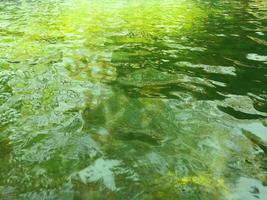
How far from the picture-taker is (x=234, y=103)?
6531mm

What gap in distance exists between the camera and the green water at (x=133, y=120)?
13.6ft

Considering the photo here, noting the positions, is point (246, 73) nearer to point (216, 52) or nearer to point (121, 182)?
point (216, 52)

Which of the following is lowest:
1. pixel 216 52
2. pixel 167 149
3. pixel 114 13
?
pixel 114 13

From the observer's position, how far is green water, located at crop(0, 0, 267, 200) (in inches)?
163

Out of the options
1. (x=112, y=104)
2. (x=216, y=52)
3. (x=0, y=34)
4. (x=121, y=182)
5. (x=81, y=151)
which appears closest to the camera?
(x=121, y=182)

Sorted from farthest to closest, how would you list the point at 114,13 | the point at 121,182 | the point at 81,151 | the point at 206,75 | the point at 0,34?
the point at 114,13 < the point at 0,34 < the point at 206,75 < the point at 81,151 < the point at 121,182

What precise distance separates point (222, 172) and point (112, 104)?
107 inches

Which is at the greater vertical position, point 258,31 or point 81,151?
point 81,151

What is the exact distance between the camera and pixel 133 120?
19.2ft

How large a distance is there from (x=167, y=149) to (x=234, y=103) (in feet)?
7.44

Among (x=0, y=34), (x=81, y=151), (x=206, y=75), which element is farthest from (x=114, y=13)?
(x=81, y=151)

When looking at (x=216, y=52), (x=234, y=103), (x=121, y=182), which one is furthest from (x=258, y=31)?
(x=121, y=182)

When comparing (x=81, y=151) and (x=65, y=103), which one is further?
(x=65, y=103)

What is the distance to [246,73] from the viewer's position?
27.1 ft
